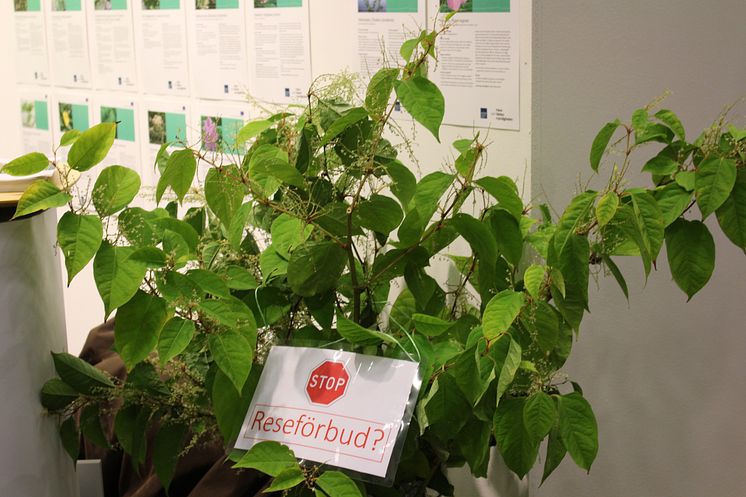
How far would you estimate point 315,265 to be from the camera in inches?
50.1

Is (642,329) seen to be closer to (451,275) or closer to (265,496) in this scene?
(451,275)

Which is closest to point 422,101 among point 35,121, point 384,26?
point 384,26

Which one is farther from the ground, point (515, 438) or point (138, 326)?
point (138, 326)

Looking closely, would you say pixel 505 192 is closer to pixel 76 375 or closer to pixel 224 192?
pixel 224 192

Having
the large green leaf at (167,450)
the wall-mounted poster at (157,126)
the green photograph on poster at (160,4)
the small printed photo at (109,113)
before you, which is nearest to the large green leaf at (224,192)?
the large green leaf at (167,450)

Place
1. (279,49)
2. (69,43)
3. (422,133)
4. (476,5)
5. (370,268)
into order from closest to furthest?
(370,268)
(476,5)
(422,133)
(279,49)
(69,43)

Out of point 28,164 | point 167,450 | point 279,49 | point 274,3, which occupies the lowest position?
point 167,450

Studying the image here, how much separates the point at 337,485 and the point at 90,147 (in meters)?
0.51

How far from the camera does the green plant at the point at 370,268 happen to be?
1168 millimetres

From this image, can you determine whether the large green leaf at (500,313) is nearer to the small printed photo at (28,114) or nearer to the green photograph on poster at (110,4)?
the green photograph on poster at (110,4)

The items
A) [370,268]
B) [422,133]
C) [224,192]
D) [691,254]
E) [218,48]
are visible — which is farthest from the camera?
[218,48]

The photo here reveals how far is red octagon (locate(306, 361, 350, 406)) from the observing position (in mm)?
1245

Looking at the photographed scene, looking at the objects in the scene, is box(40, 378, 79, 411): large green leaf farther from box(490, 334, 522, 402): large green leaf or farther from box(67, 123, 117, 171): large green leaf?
box(490, 334, 522, 402): large green leaf

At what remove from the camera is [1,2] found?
4.04m
